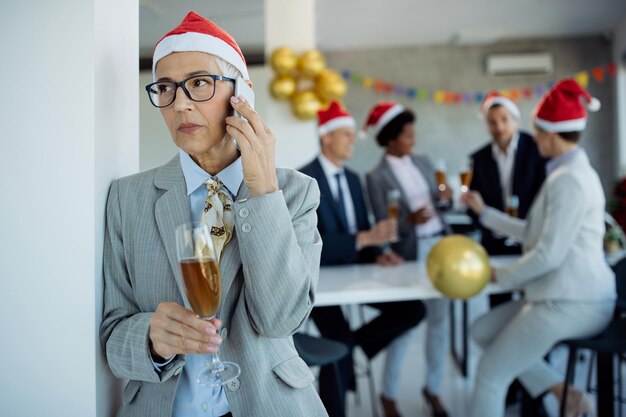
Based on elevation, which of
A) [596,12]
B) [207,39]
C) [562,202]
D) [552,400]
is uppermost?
[596,12]

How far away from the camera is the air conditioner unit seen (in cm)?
880

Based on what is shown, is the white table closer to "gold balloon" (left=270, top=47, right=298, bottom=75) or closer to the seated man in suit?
the seated man in suit

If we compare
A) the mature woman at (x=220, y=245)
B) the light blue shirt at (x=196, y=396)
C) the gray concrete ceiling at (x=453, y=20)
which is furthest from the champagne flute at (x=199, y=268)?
the gray concrete ceiling at (x=453, y=20)

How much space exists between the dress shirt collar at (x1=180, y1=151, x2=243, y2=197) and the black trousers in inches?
57.5

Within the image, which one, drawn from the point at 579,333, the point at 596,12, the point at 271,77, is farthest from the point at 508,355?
the point at 596,12

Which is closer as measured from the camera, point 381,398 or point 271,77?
point 381,398

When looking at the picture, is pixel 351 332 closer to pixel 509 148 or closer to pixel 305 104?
pixel 509 148

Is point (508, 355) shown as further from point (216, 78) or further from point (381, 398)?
point (216, 78)

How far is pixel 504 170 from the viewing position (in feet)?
13.2

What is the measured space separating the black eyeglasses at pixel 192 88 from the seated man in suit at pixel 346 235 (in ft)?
6.02

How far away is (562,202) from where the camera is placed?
251 cm

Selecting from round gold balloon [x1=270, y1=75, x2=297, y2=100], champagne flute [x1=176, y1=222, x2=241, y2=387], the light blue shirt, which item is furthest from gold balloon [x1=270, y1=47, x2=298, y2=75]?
champagne flute [x1=176, y1=222, x2=241, y2=387]

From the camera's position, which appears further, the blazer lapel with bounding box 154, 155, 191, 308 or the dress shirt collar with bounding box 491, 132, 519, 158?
the dress shirt collar with bounding box 491, 132, 519, 158

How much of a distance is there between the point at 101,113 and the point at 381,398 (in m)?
2.60
